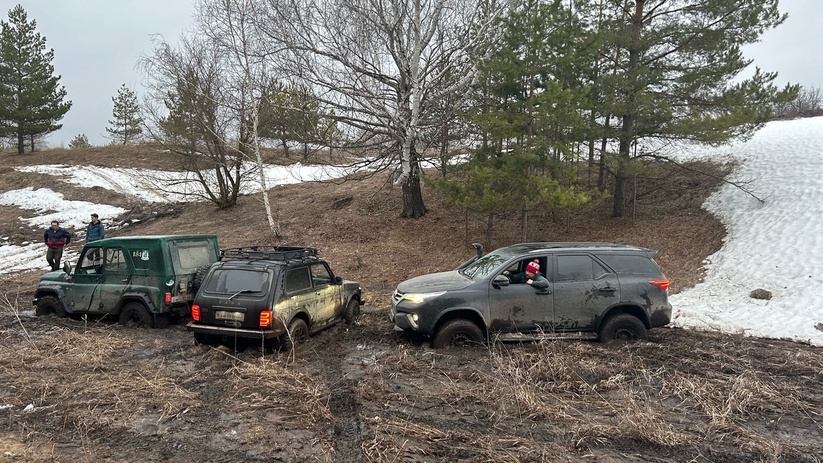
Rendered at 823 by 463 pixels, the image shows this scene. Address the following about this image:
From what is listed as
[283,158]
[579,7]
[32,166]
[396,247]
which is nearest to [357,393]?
[396,247]

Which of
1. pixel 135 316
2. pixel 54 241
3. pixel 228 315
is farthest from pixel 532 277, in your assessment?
pixel 54 241

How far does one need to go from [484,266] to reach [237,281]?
3975mm

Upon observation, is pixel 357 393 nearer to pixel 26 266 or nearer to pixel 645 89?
pixel 645 89

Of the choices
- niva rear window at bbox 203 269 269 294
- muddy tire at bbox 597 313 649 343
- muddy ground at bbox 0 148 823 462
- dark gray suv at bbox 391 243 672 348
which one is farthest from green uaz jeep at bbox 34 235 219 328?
muddy tire at bbox 597 313 649 343

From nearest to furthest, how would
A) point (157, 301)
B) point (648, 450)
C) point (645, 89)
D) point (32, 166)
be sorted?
1. point (648, 450)
2. point (157, 301)
3. point (645, 89)
4. point (32, 166)

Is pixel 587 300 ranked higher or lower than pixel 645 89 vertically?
lower

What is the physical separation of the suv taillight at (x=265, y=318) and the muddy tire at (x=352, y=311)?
248 cm

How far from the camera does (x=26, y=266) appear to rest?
17219mm

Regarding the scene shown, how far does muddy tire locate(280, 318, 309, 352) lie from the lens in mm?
7457

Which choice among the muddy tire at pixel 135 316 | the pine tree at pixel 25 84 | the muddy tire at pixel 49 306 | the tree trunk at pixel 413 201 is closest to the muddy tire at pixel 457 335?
the muddy tire at pixel 135 316

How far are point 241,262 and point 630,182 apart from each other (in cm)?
1623

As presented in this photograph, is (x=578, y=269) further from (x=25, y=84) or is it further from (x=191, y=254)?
(x=25, y=84)

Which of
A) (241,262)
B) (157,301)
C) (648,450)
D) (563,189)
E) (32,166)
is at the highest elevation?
(32,166)

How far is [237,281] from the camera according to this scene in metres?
7.45
